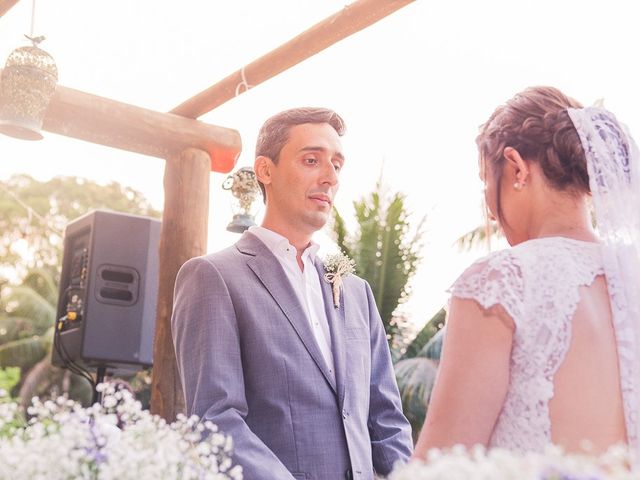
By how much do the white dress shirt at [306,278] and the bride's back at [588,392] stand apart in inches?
52.5

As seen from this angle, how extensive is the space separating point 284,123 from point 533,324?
179cm

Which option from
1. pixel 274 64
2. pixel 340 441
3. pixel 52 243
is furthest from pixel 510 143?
pixel 52 243

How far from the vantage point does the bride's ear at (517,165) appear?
5.87 feet

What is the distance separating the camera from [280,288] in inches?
114

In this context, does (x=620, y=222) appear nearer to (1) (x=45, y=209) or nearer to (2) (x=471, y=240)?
(2) (x=471, y=240)

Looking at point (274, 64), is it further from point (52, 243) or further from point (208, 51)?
point (52, 243)

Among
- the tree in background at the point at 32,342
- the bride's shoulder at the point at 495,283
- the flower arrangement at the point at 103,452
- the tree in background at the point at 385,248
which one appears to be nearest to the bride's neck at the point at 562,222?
the bride's shoulder at the point at 495,283

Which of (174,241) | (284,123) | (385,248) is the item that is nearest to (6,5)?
(174,241)

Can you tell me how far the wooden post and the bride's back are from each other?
3.55 meters

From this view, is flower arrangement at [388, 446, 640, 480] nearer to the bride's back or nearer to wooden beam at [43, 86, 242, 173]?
the bride's back

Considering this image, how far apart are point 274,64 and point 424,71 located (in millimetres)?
7523

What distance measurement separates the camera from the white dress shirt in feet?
9.62

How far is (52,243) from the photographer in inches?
1021

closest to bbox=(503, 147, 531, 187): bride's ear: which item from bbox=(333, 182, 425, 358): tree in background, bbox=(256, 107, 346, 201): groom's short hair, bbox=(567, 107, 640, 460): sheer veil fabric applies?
bbox=(567, 107, 640, 460): sheer veil fabric
